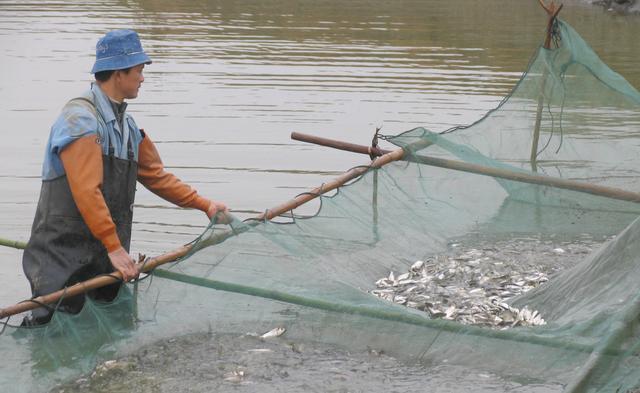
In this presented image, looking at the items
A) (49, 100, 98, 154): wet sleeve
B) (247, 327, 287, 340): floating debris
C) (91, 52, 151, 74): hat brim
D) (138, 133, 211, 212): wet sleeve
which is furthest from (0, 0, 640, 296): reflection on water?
(91, 52, 151, 74): hat brim

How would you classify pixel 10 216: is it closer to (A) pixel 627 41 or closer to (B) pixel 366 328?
(B) pixel 366 328

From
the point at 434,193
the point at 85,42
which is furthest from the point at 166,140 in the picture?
the point at 85,42

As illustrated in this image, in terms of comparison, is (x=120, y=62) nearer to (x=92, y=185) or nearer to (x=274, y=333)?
(x=92, y=185)

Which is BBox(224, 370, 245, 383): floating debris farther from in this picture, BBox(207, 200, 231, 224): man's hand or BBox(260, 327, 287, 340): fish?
BBox(207, 200, 231, 224): man's hand

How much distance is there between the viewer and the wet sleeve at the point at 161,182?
18.2ft

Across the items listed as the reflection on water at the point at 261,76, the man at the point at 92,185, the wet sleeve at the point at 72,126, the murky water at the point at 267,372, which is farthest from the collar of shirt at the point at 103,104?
the reflection on water at the point at 261,76

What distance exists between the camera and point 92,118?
16.1 feet

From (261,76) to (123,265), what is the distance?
10.9 metres

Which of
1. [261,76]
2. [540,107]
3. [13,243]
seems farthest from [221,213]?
[261,76]

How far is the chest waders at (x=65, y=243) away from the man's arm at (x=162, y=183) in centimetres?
28

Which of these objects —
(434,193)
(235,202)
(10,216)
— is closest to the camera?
(434,193)

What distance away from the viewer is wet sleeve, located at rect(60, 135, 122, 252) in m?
4.82

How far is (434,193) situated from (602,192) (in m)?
1.09

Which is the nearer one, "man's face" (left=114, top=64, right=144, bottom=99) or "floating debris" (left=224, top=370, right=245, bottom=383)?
"man's face" (left=114, top=64, right=144, bottom=99)
